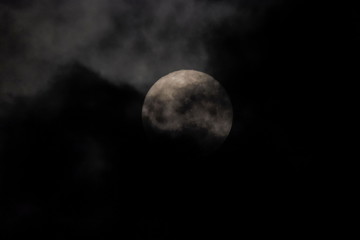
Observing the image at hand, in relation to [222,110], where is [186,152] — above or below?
below

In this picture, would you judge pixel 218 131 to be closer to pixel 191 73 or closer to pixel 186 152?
pixel 186 152

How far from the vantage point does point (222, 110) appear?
37.9 ft

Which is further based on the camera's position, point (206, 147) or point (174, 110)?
point (206, 147)

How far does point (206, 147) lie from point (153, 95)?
4267mm

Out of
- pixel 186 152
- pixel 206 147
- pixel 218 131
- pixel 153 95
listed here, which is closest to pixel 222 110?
pixel 218 131

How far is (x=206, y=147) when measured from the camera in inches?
448

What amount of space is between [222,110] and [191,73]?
9.13 ft

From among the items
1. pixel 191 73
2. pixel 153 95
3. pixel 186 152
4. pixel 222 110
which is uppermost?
pixel 191 73

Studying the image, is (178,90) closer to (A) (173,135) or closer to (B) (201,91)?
(B) (201,91)

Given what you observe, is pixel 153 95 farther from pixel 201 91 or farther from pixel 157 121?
pixel 201 91

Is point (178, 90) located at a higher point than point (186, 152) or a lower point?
higher

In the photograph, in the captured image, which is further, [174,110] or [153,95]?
[153,95]

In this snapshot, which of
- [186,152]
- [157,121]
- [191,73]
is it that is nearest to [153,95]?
[157,121]

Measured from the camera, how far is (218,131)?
1138cm
